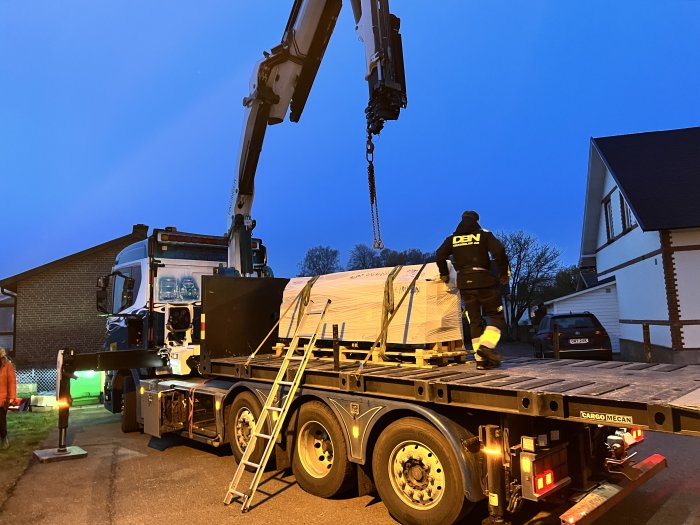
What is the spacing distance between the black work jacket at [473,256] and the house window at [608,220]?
59.8ft

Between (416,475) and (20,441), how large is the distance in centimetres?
784

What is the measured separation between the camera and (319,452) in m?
5.73

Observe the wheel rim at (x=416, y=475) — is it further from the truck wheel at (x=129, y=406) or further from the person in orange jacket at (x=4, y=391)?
the person in orange jacket at (x=4, y=391)

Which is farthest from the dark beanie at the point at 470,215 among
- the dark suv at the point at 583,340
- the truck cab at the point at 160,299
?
the dark suv at the point at 583,340

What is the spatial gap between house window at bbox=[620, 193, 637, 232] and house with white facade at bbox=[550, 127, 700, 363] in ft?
0.13

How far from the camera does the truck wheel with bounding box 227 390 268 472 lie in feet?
20.8

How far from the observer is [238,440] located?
6.70 metres

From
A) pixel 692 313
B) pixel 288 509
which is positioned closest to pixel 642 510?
pixel 288 509

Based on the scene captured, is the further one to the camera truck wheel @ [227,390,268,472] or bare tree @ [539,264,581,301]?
bare tree @ [539,264,581,301]

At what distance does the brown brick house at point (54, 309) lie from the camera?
61.0 ft

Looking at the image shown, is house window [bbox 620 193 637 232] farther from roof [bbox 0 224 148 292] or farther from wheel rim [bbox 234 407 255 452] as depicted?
roof [bbox 0 224 148 292]

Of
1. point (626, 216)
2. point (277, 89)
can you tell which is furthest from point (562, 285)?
point (277, 89)

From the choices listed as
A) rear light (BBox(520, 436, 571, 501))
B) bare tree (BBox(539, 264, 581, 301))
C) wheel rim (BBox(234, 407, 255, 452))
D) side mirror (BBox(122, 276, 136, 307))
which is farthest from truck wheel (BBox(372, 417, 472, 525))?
bare tree (BBox(539, 264, 581, 301))

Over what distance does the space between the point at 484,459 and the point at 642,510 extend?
2.06 metres
